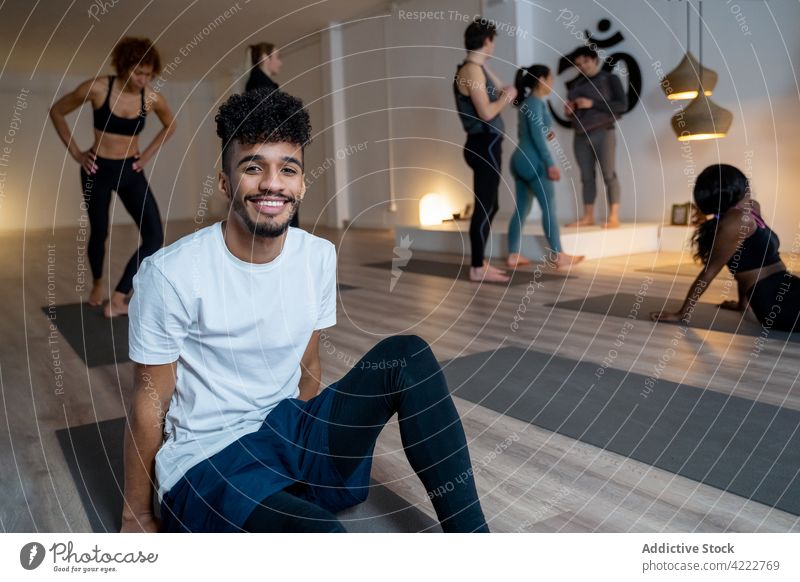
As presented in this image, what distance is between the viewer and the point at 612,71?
657cm

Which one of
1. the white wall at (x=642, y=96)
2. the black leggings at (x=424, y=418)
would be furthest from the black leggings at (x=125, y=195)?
the black leggings at (x=424, y=418)

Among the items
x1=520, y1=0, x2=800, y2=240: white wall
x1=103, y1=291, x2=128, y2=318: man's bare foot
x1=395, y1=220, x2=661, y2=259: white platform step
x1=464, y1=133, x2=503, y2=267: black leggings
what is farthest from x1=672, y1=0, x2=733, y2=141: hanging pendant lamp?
x1=103, y1=291, x2=128, y2=318: man's bare foot

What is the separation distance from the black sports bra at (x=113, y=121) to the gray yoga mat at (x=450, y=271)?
225 centimetres

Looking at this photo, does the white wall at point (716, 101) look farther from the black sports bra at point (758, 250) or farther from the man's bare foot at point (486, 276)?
the black sports bra at point (758, 250)

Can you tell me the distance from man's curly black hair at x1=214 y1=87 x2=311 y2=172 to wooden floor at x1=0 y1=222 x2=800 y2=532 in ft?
2.89

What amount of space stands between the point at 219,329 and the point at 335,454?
12.9 inches

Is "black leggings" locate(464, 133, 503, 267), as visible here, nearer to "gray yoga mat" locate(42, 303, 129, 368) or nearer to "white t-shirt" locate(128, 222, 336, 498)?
"gray yoga mat" locate(42, 303, 129, 368)

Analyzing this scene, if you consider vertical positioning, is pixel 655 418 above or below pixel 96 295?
below

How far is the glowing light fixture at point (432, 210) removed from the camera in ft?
27.0

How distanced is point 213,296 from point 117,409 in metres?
1.29

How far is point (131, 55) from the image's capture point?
361cm

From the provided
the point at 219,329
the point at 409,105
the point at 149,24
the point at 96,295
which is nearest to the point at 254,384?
the point at 219,329

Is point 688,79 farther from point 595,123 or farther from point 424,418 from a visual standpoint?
point 424,418
